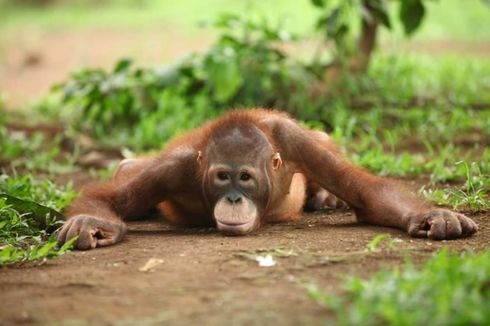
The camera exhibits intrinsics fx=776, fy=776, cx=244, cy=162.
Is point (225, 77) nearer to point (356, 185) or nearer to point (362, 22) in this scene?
point (362, 22)

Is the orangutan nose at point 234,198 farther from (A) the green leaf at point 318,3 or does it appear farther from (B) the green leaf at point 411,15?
(B) the green leaf at point 411,15

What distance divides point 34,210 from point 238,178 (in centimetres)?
107

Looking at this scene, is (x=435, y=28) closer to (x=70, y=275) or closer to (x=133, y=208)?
(x=133, y=208)

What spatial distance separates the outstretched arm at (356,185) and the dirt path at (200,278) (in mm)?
102

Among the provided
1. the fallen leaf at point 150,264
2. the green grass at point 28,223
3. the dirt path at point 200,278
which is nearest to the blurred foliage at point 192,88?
the green grass at point 28,223

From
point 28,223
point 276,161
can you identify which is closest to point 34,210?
point 28,223

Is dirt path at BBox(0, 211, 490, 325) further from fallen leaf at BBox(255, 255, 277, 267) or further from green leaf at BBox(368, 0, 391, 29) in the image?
green leaf at BBox(368, 0, 391, 29)

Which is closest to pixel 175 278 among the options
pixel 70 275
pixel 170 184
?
pixel 70 275

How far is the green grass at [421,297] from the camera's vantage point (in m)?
2.23

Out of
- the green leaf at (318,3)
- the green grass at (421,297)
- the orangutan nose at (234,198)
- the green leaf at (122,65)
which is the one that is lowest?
the green grass at (421,297)

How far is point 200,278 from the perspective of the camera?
2895mm

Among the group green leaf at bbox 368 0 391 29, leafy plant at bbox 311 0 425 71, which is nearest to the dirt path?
leafy plant at bbox 311 0 425 71

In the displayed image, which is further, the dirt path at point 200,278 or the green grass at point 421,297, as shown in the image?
the dirt path at point 200,278

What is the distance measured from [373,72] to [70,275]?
5.03 meters
